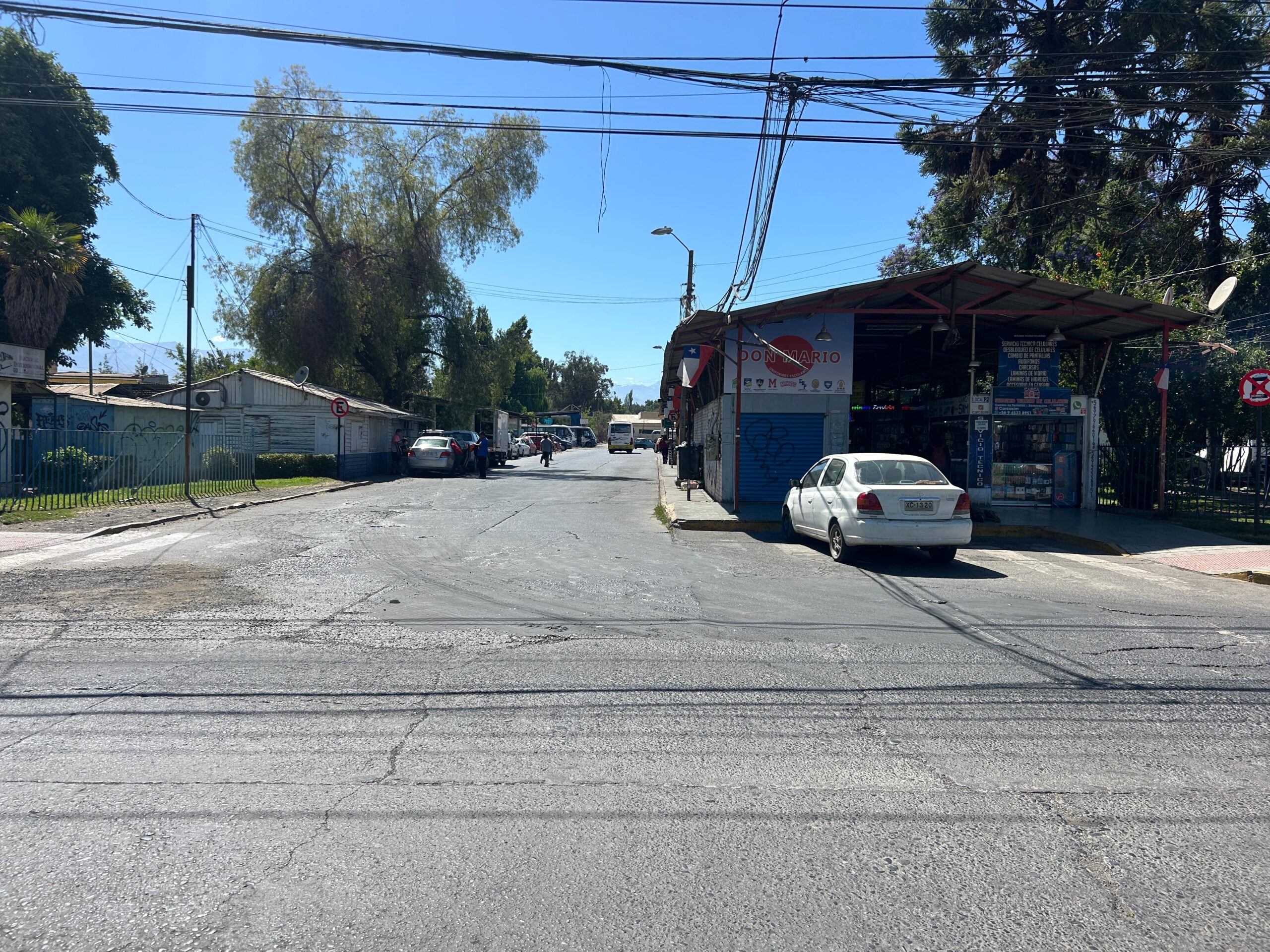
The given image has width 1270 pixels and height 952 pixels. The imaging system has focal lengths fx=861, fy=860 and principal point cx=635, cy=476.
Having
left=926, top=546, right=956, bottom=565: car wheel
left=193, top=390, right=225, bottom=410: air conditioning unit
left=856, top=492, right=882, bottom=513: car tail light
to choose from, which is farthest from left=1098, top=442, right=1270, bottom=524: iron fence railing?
left=193, top=390, right=225, bottom=410: air conditioning unit

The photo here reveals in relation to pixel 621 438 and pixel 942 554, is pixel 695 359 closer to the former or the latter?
pixel 942 554

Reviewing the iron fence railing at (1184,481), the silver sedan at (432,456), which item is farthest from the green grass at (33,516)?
the iron fence railing at (1184,481)

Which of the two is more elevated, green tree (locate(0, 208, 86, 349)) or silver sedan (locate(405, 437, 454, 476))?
green tree (locate(0, 208, 86, 349))

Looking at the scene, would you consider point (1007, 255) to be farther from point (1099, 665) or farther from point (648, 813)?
point (648, 813)

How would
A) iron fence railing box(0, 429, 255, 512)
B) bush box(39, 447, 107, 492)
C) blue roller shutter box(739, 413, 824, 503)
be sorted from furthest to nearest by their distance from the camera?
blue roller shutter box(739, 413, 824, 503) < bush box(39, 447, 107, 492) < iron fence railing box(0, 429, 255, 512)

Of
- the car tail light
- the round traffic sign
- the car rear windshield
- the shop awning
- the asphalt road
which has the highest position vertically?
the shop awning

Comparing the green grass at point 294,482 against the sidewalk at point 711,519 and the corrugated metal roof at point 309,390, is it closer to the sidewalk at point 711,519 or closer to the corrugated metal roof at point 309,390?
the corrugated metal roof at point 309,390

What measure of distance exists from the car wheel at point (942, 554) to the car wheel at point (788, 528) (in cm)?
286

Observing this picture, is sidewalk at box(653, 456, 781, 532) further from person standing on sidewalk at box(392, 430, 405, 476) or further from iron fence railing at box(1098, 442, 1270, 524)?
person standing on sidewalk at box(392, 430, 405, 476)

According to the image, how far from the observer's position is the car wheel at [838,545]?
41.0 feet

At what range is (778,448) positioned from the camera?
19078 millimetres

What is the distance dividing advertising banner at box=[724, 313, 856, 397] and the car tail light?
6746 millimetres

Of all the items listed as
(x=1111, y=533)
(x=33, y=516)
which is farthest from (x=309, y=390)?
(x=1111, y=533)

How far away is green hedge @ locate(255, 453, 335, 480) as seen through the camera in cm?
2978
